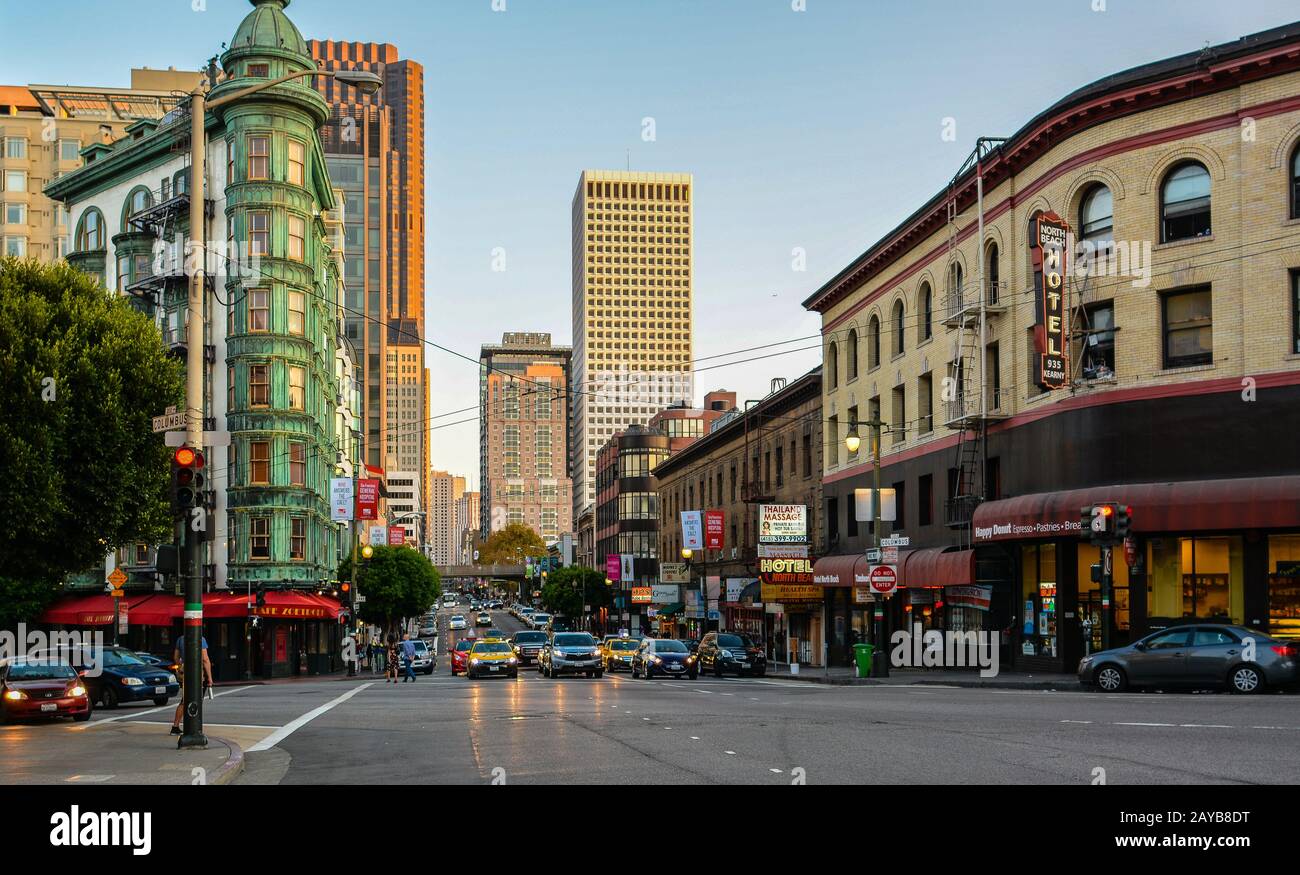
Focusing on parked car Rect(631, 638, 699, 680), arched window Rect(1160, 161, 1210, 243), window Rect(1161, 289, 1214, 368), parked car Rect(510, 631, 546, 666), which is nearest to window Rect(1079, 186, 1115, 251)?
arched window Rect(1160, 161, 1210, 243)

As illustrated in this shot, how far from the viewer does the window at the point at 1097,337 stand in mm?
35219

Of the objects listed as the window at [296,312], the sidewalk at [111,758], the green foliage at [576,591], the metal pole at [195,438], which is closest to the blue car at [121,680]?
the sidewalk at [111,758]

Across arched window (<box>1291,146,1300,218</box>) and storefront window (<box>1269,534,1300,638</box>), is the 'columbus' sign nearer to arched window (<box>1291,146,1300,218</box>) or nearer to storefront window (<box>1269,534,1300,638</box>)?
arched window (<box>1291,146,1300,218</box>)

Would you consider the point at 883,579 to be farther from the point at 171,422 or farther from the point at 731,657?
the point at 171,422

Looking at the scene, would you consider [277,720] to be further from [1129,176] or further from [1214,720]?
[1129,176]

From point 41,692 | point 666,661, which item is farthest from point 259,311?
point 41,692

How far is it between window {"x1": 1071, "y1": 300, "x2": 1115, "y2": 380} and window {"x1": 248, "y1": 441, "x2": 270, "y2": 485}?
3591cm

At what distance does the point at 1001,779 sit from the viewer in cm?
1251

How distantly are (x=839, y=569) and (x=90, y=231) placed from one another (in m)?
40.6

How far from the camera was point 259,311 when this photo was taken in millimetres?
56531

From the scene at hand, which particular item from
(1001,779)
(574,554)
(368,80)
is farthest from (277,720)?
(574,554)

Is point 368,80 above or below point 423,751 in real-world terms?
above

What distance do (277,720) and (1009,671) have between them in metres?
23.4

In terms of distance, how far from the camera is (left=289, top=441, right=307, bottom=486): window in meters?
58.0
